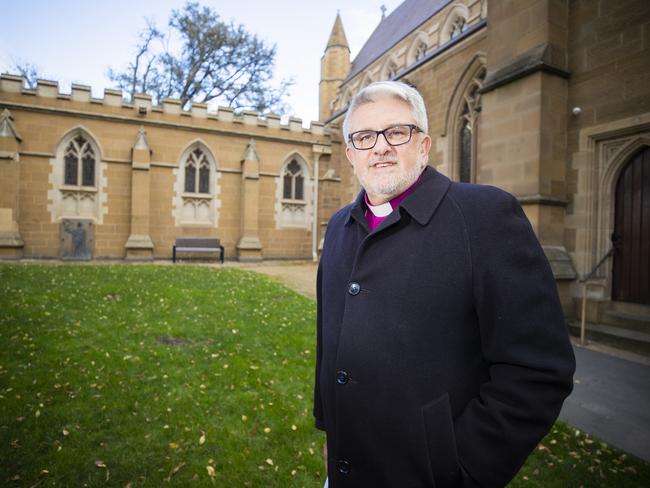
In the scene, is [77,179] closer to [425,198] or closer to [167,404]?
[167,404]

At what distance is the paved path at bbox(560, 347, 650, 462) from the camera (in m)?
2.98

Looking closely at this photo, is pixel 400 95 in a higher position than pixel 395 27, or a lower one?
lower

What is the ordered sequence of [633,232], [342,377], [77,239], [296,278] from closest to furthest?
[342,377], [633,232], [296,278], [77,239]

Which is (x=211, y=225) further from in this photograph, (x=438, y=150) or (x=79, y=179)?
(x=438, y=150)

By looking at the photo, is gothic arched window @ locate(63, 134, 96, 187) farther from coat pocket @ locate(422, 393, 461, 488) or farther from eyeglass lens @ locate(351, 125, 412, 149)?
coat pocket @ locate(422, 393, 461, 488)

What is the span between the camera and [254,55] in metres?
23.5

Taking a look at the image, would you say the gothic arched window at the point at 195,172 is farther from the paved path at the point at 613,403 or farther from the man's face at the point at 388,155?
the man's face at the point at 388,155

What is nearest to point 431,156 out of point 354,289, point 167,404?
point 167,404

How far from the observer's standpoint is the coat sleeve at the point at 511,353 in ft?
3.47

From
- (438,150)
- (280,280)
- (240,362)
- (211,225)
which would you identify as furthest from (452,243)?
(211,225)

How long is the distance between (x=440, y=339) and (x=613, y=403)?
3.61 meters

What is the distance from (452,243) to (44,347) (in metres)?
5.20

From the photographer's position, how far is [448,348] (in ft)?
3.82

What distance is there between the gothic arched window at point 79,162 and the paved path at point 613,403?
16071 mm
